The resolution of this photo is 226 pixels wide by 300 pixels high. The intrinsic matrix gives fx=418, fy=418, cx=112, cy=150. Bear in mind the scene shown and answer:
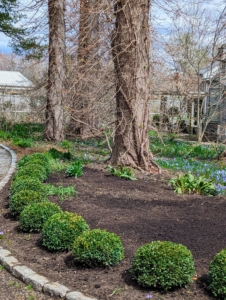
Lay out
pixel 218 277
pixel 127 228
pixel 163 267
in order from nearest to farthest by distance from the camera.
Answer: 1. pixel 218 277
2. pixel 163 267
3. pixel 127 228

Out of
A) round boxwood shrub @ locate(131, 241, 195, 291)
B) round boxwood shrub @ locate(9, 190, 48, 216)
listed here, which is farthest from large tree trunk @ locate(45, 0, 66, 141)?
round boxwood shrub @ locate(131, 241, 195, 291)

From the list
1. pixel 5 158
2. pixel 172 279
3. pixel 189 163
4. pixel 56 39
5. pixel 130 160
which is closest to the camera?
pixel 172 279

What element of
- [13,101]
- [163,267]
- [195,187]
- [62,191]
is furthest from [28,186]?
[13,101]

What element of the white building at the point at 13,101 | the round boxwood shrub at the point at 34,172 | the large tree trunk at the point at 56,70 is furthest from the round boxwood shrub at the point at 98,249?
the white building at the point at 13,101

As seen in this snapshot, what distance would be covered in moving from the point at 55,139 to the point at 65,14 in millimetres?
4123

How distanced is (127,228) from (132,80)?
155 inches

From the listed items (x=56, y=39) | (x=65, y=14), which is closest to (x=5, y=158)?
(x=56, y=39)

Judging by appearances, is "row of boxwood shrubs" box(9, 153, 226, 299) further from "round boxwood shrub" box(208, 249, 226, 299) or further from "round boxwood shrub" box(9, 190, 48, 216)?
"round boxwood shrub" box(9, 190, 48, 216)

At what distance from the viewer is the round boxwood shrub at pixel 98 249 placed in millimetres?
3596

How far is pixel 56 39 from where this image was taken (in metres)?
13.5

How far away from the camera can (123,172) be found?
→ 7.41 m

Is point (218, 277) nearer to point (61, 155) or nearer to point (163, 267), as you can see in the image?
point (163, 267)

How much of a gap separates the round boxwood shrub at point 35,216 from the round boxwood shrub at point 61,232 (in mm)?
423

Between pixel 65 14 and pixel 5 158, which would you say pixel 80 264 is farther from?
pixel 65 14
